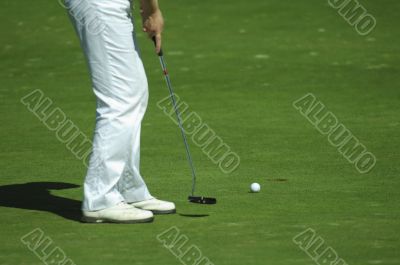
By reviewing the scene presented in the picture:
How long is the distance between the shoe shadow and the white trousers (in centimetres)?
37

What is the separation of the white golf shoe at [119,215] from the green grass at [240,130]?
0.08 m

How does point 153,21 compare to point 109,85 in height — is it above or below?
above

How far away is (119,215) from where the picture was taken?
22.6ft

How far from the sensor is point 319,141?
10266 millimetres

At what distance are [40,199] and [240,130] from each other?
352cm

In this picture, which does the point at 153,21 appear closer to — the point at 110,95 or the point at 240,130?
the point at 110,95

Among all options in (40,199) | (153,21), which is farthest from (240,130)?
(153,21)

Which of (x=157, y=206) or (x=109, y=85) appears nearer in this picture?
(x=109, y=85)

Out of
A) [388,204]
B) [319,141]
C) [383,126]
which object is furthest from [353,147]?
[388,204]

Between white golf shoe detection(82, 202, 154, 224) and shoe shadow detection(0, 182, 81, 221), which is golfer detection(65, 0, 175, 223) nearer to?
white golf shoe detection(82, 202, 154, 224)

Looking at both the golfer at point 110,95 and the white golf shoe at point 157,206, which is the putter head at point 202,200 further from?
the golfer at point 110,95

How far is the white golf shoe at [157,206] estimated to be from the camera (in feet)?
23.6

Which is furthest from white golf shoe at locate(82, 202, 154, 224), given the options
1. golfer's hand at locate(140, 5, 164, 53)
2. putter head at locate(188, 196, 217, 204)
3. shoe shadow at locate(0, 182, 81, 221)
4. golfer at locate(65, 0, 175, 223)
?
golfer's hand at locate(140, 5, 164, 53)

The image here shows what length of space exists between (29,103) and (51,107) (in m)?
0.48
